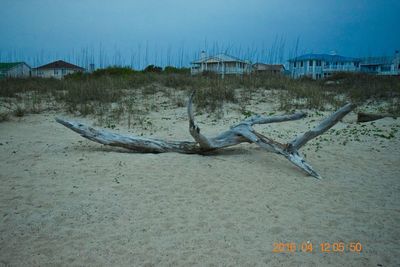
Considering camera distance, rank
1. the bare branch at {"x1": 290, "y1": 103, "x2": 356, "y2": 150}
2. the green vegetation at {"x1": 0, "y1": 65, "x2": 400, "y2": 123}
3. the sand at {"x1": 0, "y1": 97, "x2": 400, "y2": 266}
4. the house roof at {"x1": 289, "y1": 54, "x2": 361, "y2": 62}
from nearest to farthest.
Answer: the sand at {"x1": 0, "y1": 97, "x2": 400, "y2": 266} → the bare branch at {"x1": 290, "y1": 103, "x2": 356, "y2": 150} → the green vegetation at {"x1": 0, "y1": 65, "x2": 400, "y2": 123} → the house roof at {"x1": 289, "y1": 54, "x2": 361, "y2": 62}

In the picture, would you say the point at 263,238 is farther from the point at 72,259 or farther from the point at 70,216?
the point at 70,216

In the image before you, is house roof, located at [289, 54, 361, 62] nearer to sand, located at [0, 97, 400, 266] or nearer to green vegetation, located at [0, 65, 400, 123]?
green vegetation, located at [0, 65, 400, 123]

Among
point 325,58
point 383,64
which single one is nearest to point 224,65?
point 383,64

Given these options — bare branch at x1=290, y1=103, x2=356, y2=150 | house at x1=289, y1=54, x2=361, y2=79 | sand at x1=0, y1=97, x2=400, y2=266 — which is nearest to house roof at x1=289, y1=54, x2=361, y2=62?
house at x1=289, y1=54, x2=361, y2=79

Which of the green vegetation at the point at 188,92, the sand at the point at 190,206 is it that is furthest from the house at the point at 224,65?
the sand at the point at 190,206

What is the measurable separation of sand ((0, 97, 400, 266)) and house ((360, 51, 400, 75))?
23487 mm

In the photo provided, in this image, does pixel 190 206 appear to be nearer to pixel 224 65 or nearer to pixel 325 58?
pixel 224 65

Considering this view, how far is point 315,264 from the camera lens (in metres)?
2.83

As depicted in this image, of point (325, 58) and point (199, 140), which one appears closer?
point (199, 140)
